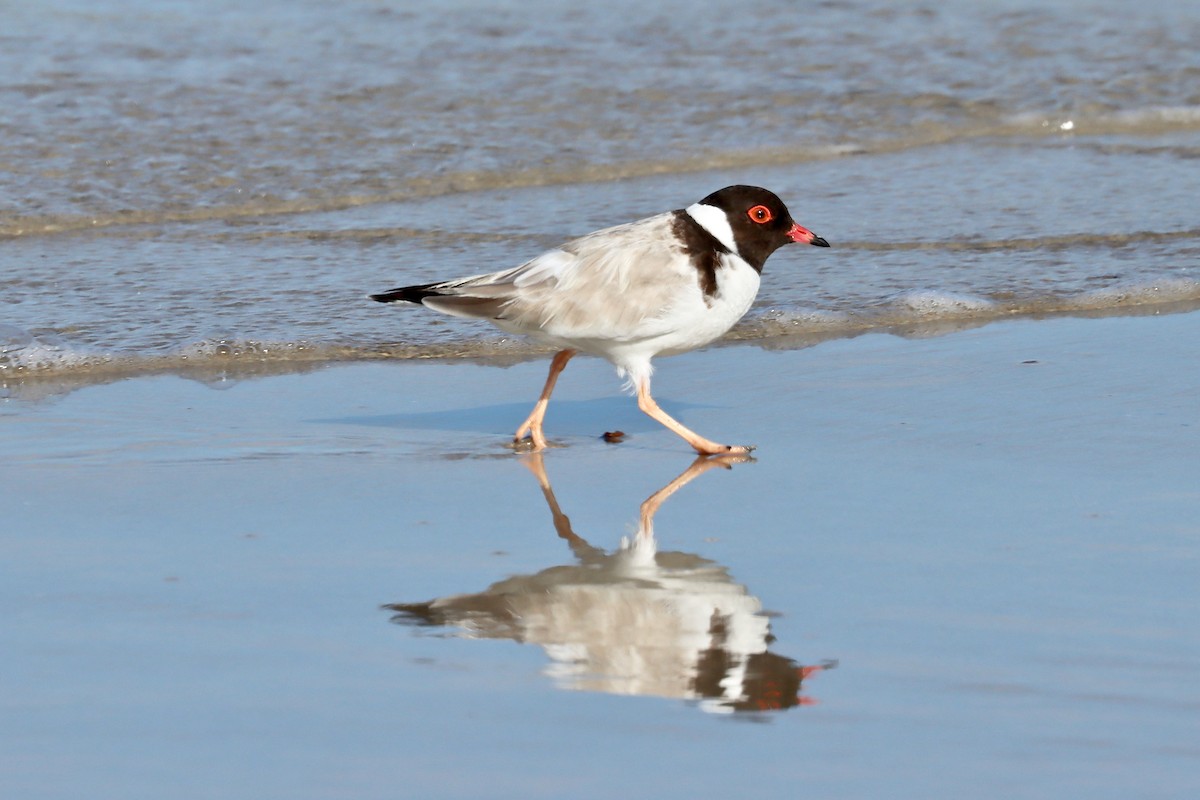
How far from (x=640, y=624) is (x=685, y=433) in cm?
162

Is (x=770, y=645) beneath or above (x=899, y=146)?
beneath

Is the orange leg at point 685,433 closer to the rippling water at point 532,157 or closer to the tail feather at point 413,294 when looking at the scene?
the tail feather at point 413,294

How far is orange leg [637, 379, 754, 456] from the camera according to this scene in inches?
222

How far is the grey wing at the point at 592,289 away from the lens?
5.66 metres

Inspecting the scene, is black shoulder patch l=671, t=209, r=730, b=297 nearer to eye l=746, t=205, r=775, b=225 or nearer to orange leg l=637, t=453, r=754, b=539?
eye l=746, t=205, r=775, b=225

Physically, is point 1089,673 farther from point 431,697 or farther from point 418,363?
point 418,363

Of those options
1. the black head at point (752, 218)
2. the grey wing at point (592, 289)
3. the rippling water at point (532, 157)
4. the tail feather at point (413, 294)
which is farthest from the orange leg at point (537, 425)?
the rippling water at point (532, 157)

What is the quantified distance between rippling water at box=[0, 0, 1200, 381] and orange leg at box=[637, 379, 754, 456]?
138cm

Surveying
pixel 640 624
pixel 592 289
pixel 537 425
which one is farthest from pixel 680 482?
pixel 640 624

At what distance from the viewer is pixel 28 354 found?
22.2 ft

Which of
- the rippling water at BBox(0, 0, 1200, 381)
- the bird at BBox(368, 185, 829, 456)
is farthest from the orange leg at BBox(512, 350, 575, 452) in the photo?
the rippling water at BBox(0, 0, 1200, 381)

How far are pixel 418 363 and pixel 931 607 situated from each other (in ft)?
10.6

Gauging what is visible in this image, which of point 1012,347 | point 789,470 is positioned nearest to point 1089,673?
point 789,470

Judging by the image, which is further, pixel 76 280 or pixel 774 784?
pixel 76 280
